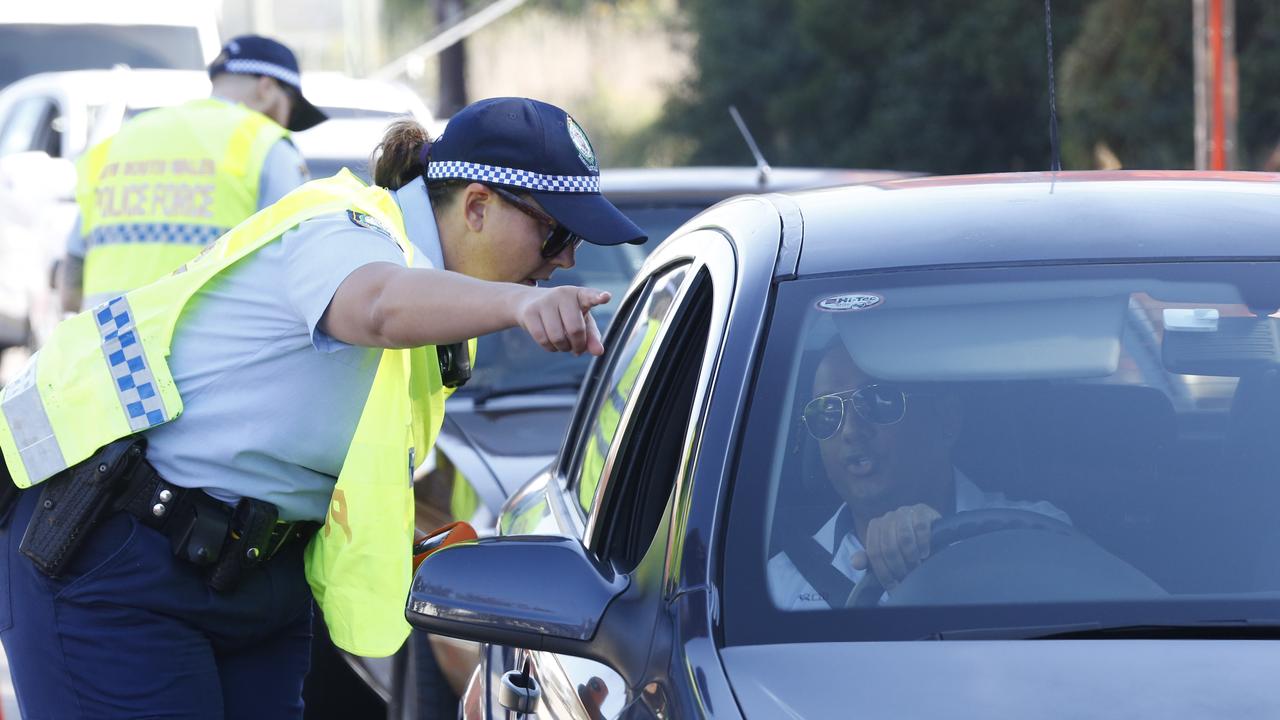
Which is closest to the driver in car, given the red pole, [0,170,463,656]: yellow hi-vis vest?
[0,170,463,656]: yellow hi-vis vest

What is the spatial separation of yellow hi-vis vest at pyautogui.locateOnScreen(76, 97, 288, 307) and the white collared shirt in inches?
120

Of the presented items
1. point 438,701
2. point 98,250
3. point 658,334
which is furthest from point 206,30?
point 658,334

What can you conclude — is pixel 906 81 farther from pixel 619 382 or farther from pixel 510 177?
pixel 510 177

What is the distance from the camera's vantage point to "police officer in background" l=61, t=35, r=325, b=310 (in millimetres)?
5152

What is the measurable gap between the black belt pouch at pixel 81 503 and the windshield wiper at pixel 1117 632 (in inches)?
49.5

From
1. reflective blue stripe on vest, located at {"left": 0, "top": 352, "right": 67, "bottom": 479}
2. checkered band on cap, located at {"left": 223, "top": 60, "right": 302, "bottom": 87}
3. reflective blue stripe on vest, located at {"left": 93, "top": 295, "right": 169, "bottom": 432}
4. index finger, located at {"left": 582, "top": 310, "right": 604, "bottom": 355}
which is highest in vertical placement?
checkered band on cap, located at {"left": 223, "top": 60, "right": 302, "bottom": 87}

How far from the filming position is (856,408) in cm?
258

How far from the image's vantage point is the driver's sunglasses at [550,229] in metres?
2.83

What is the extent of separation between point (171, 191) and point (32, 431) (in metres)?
2.43

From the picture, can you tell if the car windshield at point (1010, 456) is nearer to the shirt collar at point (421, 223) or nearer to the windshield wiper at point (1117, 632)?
the windshield wiper at point (1117, 632)

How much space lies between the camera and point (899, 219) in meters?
2.80

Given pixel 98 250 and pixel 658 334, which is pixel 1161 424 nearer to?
pixel 658 334

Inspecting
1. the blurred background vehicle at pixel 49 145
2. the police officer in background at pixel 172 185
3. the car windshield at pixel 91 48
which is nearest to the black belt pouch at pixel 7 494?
the police officer in background at pixel 172 185

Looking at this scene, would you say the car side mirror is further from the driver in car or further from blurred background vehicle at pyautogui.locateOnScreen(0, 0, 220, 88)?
blurred background vehicle at pyautogui.locateOnScreen(0, 0, 220, 88)
